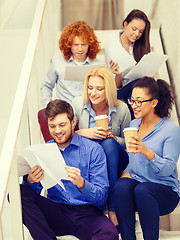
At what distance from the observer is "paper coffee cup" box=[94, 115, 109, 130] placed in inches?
104

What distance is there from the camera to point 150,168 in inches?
98.0

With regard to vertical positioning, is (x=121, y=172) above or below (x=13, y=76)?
below

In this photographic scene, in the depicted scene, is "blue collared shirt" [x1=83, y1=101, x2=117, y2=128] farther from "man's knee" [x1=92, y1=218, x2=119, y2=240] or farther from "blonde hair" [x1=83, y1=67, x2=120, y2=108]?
"man's knee" [x1=92, y1=218, x2=119, y2=240]

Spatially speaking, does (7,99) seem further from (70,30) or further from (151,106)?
(151,106)

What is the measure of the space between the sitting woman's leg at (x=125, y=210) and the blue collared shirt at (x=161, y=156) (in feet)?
0.50

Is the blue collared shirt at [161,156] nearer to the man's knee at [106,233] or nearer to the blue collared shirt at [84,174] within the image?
the blue collared shirt at [84,174]

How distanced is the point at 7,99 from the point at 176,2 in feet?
9.40

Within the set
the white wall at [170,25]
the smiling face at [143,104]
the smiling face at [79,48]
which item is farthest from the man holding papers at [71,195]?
the white wall at [170,25]

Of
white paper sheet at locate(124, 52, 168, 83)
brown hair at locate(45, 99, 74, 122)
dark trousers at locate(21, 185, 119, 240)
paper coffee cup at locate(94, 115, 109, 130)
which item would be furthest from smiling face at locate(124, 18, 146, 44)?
dark trousers at locate(21, 185, 119, 240)

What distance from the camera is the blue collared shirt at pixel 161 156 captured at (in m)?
2.45

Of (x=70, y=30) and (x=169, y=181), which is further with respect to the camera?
(x=70, y=30)

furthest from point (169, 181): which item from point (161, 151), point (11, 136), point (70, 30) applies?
point (70, 30)

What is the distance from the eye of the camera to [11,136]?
2.22 meters

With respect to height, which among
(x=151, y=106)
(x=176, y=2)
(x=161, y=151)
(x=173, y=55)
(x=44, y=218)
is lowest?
(x=44, y=218)
